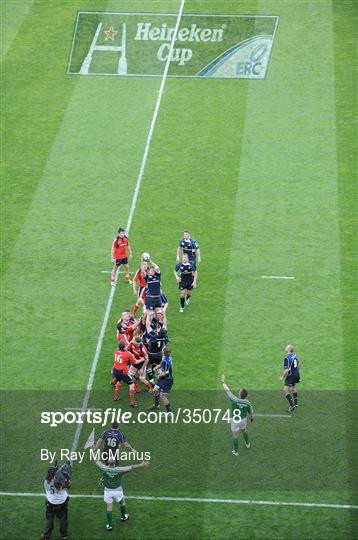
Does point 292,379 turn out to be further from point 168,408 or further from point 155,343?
point 155,343

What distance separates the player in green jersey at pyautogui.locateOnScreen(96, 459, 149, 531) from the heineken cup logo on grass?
Result: 21.7 metres

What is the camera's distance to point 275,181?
105 feet

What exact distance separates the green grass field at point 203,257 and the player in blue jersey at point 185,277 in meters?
0.40

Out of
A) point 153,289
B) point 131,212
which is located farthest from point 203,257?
point 153,289

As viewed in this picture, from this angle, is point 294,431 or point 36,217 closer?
point 294,431

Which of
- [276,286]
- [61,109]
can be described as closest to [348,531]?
[276,286]

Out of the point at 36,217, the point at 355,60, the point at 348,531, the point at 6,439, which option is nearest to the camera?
the point at 348,531

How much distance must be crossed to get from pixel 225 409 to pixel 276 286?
5419 millimetres

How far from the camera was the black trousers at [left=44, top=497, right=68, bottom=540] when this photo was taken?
19000 millimetres

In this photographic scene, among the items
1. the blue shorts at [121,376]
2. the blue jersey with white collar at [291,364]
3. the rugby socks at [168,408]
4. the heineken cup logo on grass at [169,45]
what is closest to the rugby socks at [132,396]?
the blue shorts at [121,376]

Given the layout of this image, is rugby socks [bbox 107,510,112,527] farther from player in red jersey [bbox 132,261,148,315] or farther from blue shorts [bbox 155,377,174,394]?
player in red jersey [bbox 132,261,148,315]

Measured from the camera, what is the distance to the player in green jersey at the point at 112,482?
62.3 ft

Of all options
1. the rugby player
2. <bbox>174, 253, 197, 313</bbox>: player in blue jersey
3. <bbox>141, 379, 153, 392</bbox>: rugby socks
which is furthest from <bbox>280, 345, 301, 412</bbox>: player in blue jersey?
<bbox>174, 253, 197, 313</bbox>: player in blue jersey

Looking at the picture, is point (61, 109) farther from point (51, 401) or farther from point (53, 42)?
point (51, 401)
